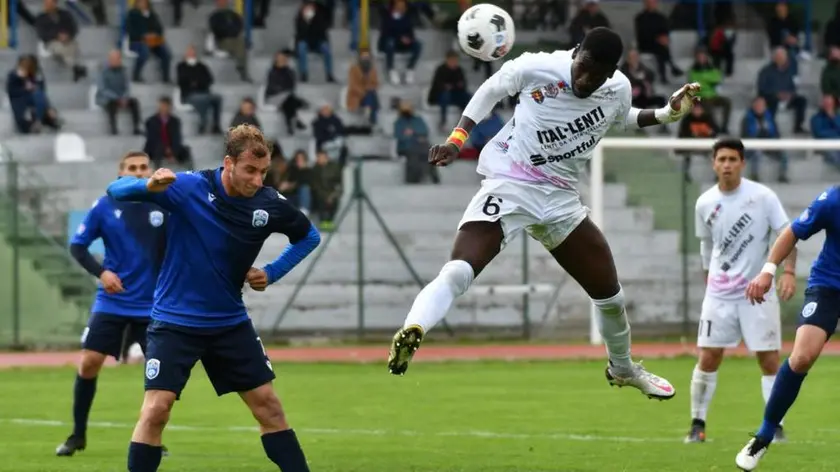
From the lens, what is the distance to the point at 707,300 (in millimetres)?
14469

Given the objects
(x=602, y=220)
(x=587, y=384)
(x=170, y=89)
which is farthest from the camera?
(x=170, y=89)

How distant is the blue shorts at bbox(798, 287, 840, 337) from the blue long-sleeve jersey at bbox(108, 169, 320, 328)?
3870 millimetres

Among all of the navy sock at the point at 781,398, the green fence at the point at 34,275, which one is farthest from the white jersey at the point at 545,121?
the green fence at the point at 34,275

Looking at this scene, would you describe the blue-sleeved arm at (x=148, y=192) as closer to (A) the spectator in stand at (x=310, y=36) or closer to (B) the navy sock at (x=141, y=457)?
(B) the navy sock at (x=141, y=457)

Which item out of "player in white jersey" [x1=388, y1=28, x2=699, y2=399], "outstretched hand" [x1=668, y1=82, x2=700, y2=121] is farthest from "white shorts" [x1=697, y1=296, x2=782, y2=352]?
"outstretched hand" [x1=668, y1=82, x2=700, y2=121]

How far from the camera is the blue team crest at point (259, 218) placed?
9.59 metres

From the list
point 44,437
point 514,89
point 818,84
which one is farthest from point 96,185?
point 514,89

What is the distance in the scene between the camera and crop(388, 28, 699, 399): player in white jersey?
10.5 meters

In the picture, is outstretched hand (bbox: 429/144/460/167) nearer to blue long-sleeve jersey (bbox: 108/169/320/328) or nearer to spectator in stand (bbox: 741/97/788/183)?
blue long-sleeve jersey (bbox: 108/169/320/328)

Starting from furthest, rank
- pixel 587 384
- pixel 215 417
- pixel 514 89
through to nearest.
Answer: pixel 587 384
pixel 215 417
pixel 514 89

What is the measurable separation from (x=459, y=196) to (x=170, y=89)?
6.50 meters

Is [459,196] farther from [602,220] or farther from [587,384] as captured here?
[587,384]

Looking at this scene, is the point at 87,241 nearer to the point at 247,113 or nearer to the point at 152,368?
the point at 152,368

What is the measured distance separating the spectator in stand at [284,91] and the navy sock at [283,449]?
20456mm
